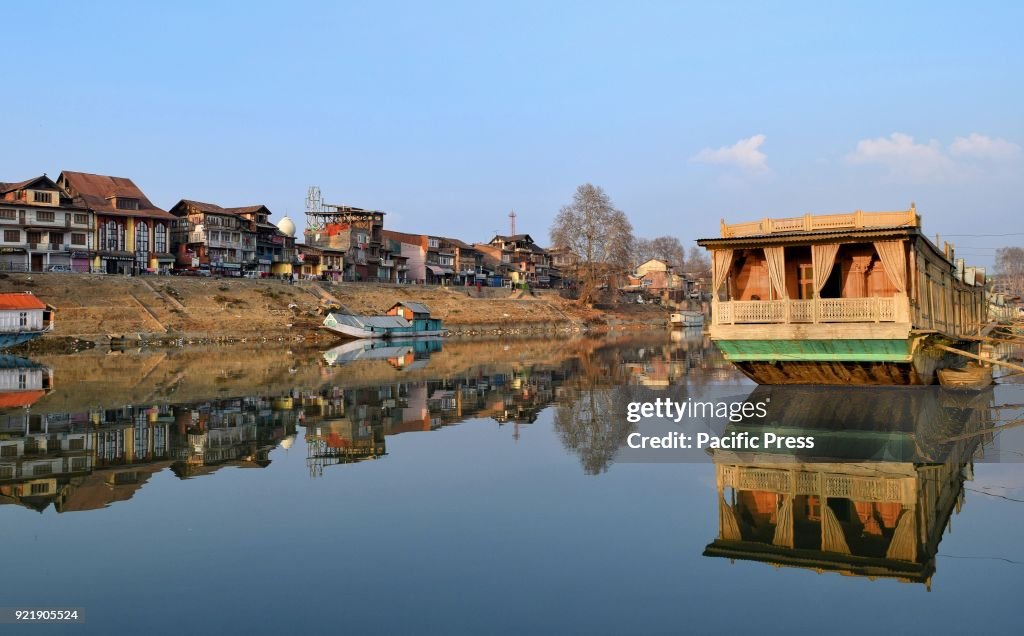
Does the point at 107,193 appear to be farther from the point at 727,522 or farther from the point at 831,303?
the point at 727,522

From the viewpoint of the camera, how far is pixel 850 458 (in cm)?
1462

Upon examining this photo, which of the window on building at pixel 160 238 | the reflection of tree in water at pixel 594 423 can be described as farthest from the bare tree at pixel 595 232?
the reflection of tree in water at pixel 594 423

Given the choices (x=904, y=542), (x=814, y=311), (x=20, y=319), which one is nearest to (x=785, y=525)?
(x=904, y=542)

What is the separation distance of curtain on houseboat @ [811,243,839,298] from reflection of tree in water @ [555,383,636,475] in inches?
293

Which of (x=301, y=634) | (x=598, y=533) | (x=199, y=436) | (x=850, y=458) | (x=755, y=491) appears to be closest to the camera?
(x=301, y=634)

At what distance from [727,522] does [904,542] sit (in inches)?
91.1

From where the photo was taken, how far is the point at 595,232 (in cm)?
10581

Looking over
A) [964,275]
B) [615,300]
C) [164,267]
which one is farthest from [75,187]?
[964,275]

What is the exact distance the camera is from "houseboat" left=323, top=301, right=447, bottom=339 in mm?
73250

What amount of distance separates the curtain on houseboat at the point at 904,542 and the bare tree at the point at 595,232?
3793 inches

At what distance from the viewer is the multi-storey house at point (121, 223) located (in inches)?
3088

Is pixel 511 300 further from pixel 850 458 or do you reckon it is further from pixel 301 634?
pixel 301 634

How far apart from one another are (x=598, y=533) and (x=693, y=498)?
2.52 metres

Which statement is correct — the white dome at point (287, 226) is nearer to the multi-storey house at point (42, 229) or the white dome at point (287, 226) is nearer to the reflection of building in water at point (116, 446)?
the multi-storey house at point (42, 229)
